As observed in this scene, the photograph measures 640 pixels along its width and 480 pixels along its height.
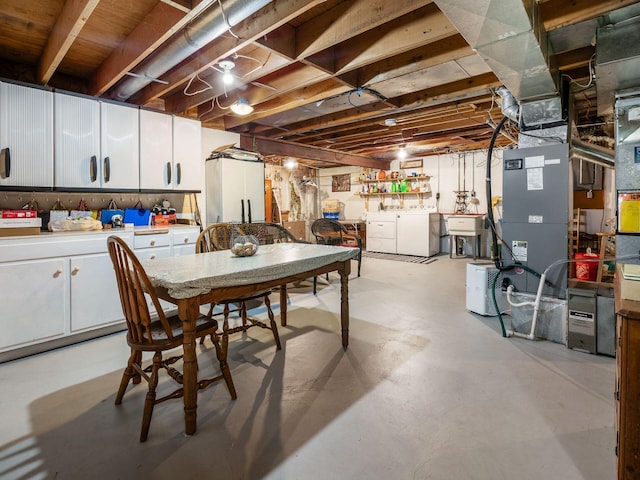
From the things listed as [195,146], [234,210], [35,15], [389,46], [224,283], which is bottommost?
[224,283]

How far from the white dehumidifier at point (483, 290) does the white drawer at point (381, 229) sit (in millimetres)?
4202

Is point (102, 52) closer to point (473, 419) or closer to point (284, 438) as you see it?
point (284, 438)

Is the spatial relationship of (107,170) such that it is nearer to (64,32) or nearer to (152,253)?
(152,253)

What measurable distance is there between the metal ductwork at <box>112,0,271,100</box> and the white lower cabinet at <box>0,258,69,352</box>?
1.76 m

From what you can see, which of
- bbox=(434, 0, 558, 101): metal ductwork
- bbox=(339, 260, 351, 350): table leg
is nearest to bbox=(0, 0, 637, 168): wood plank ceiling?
bbox=(434, 0, 558, 101): metal ductwork

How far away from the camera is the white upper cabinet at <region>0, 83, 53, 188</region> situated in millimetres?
2742

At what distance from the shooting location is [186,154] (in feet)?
13.0

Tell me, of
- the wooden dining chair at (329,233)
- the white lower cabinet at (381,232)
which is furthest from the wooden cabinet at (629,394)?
the white lower cabinet at (381,232)

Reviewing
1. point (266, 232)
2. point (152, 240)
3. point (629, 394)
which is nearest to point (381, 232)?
point (266, 232)

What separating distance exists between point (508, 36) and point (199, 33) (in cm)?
187

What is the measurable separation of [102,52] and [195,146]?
1279mm

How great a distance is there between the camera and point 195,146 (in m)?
4.04

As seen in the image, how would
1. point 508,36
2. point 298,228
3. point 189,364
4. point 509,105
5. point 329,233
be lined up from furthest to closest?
point 298,228 → point 329,233 → point 509,105 → point 508,36 → point 189,364

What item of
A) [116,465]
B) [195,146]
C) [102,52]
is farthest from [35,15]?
[116,465]
